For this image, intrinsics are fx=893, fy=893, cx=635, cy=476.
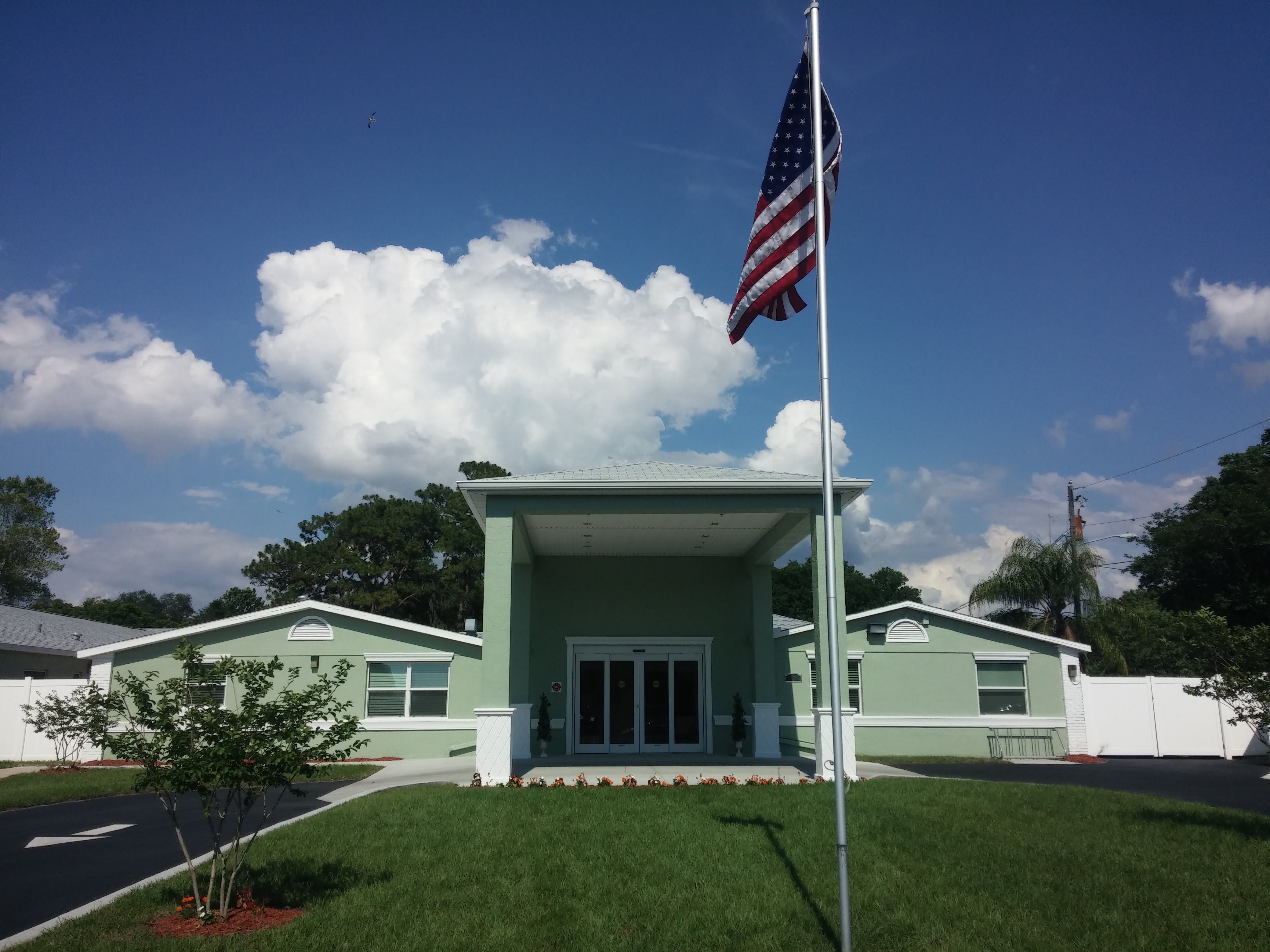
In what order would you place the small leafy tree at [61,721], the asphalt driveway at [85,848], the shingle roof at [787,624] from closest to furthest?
the asphalt driveway at [85,848] < the small leafy tree at [61,721] < the shingle roof at [787,624]

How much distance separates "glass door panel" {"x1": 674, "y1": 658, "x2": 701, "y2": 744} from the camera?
21453 millimetres

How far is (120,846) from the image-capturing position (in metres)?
10.4

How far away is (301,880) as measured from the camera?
7.95 meters

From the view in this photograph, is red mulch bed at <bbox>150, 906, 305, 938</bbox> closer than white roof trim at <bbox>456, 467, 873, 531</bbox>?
Yes

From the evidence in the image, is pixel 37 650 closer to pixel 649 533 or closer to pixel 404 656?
pixel 404 656

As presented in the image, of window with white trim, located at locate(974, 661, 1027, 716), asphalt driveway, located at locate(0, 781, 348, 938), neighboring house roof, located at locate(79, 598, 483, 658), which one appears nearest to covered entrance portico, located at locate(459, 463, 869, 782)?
neighboring house roof, located at locate(79, 598, 483, 658)

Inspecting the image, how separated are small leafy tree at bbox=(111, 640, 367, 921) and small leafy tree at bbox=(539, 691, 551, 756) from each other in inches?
540

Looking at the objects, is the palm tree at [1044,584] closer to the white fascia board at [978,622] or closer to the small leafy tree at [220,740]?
the white fascia board at [978,622]

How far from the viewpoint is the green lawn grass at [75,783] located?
14.4 metres

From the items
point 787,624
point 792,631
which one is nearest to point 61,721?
point 792,631

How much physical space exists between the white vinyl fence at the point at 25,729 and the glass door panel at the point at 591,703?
467 inches

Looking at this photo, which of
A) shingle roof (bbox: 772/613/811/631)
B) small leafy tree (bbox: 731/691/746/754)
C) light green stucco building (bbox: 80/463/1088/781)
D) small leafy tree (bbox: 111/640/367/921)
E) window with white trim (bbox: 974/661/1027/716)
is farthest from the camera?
shingle roof (bbox: 772/613/811/631)

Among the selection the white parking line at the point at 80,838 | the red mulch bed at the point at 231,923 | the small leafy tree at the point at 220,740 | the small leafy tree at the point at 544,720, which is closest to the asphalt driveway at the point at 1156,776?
the small leafy tree at the point at 544,720

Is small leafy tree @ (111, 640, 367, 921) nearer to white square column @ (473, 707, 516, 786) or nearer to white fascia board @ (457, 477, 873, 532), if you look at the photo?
white square column @ (473, 707, 516, 786)
